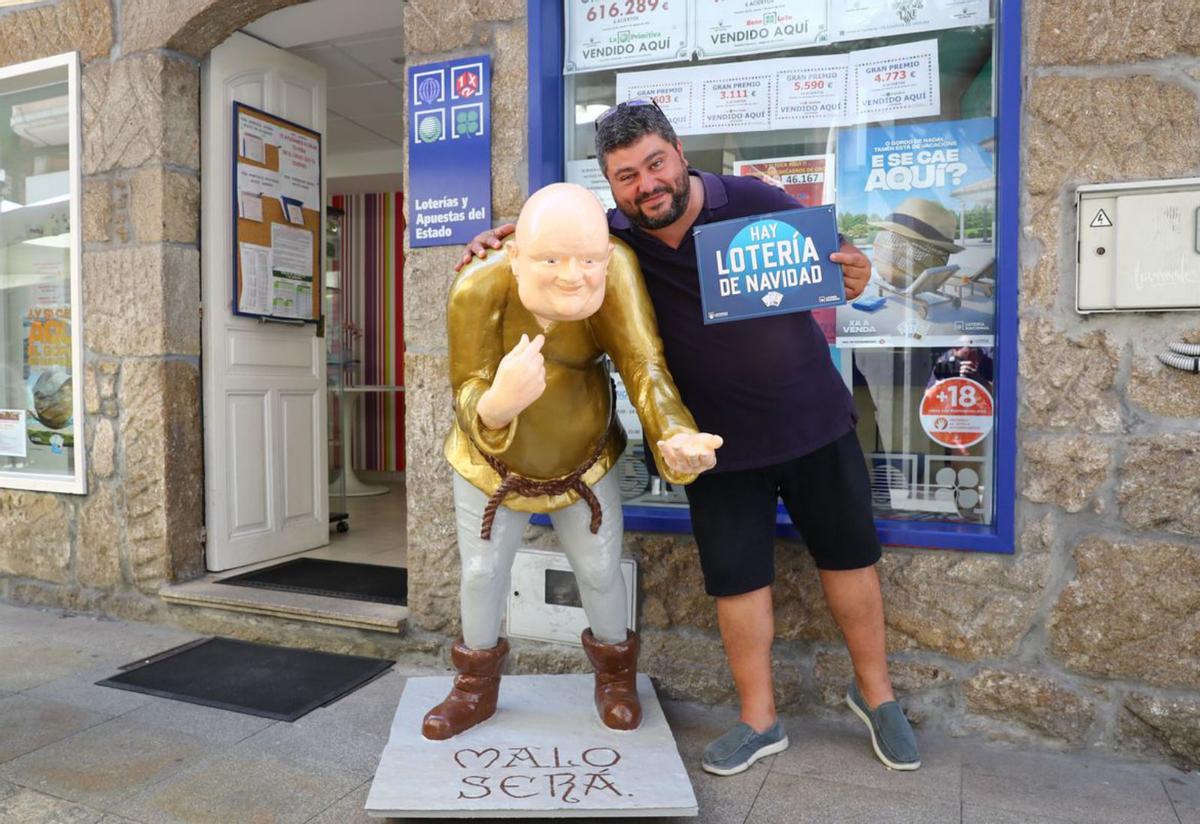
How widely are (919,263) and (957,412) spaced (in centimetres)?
49

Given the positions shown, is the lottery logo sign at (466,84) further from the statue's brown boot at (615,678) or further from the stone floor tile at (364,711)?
the stone floor tile at (364,711)

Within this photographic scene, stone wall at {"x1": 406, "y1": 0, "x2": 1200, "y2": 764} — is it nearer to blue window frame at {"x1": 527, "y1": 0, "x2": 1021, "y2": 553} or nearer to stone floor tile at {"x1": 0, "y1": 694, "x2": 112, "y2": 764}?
blue window frame at {"x1": 527, "y1": 0, "x2": 1021, "y2": 553}

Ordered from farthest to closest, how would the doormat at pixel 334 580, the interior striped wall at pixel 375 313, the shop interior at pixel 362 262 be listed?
the interior striped wall at pixel 375 313, the shop interior at pixel 362 262, the doormat at pixel 334 580

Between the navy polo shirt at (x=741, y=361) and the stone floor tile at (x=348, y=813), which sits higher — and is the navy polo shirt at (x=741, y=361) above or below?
above

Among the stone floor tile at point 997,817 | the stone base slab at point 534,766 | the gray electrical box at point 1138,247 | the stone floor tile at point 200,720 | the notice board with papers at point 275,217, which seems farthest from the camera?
the notice board with papers at point 275,217

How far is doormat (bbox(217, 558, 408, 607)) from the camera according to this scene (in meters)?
3.54

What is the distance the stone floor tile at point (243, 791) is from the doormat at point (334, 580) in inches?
40.8

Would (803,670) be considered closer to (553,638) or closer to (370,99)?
(553,638)

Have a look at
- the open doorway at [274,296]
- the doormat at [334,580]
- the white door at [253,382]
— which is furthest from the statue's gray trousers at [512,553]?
the white door at [253,382]

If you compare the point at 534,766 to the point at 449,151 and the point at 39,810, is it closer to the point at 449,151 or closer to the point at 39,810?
the point at 39,810

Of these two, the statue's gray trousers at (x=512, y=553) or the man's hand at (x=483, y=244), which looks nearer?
the man's hand at (x=483, y=244)

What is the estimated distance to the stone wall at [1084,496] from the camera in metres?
2.28

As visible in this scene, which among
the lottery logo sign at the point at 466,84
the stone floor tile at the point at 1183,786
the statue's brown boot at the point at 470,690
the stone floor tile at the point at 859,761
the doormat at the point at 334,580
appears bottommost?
the stone floor tile at the point at 859,761

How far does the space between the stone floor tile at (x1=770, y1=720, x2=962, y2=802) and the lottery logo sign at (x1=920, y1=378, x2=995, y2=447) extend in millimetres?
916
